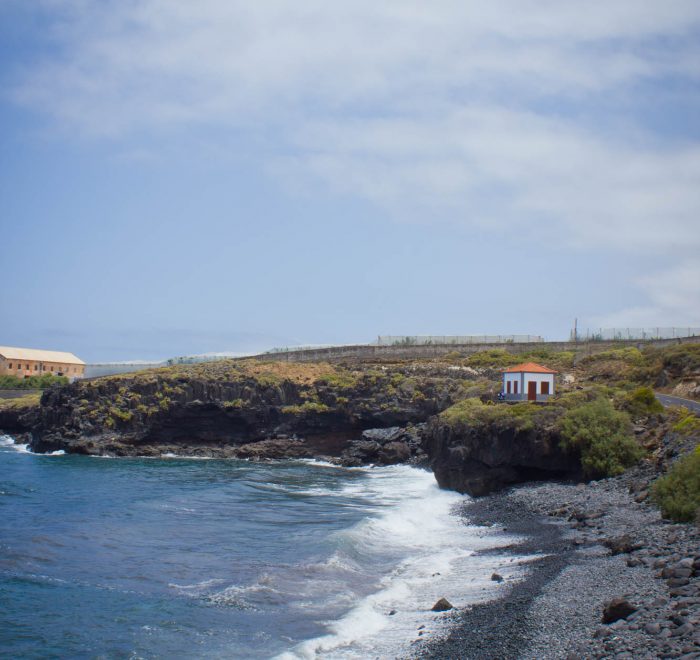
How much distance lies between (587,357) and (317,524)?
50715 millimetres

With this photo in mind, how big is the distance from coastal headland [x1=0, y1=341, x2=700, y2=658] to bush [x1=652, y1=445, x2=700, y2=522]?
0.15 metres

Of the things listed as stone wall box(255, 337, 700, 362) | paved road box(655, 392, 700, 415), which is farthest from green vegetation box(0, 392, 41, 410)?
paved road box(655, 392, 700, 415)

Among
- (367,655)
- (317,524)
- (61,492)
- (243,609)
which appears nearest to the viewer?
(367,655)

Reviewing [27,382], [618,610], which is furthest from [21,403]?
[618,610]

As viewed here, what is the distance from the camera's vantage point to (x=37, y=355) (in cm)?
14488

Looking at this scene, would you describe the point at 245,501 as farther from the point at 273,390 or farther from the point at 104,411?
the point at 104,411

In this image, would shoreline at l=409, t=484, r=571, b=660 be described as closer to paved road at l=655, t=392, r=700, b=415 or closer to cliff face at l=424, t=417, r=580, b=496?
cliff face at l=424, t=417, r=580, b=496

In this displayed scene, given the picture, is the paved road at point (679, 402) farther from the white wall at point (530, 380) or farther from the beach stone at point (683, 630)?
the beach stone at point (683, 630)

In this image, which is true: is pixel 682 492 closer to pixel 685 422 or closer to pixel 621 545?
pixel 621 545

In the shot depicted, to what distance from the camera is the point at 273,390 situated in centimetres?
7512

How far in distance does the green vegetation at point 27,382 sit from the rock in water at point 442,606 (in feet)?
358

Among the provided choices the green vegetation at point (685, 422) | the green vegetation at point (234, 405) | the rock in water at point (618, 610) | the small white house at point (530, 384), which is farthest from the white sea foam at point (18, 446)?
the rock in water at point (618, 610)

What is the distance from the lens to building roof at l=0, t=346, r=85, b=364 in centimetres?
13900

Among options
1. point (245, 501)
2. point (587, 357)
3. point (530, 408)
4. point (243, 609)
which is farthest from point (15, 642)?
point (587, 357)
